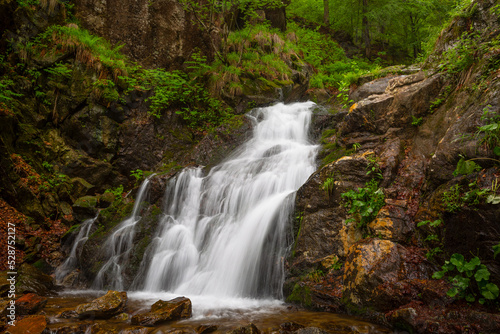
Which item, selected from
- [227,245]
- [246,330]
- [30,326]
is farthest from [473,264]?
[30,326]

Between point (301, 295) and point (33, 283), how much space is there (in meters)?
5.59

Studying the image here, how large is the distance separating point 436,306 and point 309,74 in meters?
13.6

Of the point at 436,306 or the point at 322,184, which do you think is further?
the point at 322,184

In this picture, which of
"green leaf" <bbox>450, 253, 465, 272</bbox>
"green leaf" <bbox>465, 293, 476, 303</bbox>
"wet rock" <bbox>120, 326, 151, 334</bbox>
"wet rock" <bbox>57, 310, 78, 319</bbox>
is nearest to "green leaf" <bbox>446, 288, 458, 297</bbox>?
"green leaf" <bbox>465, 293, 476, 303</bbox>

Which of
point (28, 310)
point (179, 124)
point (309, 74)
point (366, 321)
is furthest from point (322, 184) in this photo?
point (309, 74)

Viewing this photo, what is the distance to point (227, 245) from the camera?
6.51 metres

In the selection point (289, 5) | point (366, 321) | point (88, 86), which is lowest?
point (366, 321)

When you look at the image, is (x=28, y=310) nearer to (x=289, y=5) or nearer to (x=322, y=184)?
(x=322, y=184)

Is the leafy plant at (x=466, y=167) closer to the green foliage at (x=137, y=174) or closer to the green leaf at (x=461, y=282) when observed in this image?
the green leaf at (x=461, y=282)

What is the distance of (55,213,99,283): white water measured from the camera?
24.9 ft

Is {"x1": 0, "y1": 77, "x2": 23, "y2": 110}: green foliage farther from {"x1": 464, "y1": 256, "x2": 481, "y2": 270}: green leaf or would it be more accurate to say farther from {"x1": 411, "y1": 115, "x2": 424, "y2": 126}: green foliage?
{"x1": 464, "y1": 256, "x2": 481, "y2": 270}: green leaf

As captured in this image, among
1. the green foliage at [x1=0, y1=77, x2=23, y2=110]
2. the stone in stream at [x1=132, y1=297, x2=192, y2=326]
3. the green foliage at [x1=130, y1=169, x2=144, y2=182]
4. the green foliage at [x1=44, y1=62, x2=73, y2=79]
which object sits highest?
the green foliage at [x1=44, y1=62, x2=73, y2=79]

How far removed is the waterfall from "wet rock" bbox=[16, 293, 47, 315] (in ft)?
6.76

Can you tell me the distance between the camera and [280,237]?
5762 mm
